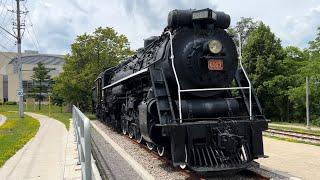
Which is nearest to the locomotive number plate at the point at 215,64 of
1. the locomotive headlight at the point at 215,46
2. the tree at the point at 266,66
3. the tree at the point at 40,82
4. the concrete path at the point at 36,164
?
the locomotive headlight at the point at 215,46

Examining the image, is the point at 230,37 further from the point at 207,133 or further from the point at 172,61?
the point at 207,133

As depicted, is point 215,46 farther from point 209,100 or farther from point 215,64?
point 209,100

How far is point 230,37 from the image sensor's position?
1087 centimetres

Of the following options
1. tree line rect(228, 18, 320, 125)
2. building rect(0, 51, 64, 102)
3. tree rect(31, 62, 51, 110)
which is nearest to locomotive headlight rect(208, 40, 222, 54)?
tree line rect(228, 18, 320, 125)

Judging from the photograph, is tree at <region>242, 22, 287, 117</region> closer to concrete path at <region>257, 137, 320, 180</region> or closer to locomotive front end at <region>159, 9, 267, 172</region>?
concrete path at <region>257, 137, 320, 180</region>

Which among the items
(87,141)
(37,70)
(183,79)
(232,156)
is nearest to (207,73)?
(183,79)

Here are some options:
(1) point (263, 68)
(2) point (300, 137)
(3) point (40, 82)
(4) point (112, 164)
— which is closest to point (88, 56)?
(1) point (263, 68)

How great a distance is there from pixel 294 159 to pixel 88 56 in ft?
114

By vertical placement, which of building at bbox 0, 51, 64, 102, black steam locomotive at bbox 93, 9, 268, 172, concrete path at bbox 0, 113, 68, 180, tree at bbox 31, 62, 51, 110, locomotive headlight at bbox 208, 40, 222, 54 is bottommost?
concrete path at bbox 0, 113, 68, 180

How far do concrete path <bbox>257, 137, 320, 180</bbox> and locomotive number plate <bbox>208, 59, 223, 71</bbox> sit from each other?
2876 millimetres

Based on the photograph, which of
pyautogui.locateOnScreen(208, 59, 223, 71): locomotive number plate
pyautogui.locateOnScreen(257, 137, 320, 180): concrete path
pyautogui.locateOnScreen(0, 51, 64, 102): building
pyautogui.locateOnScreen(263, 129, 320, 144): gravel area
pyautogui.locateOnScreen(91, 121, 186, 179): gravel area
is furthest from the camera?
pyautogui.locateOnScreen(0, 51, 64, 102): building

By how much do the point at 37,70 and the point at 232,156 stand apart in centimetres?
7361

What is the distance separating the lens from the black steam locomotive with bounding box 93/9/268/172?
9227mm

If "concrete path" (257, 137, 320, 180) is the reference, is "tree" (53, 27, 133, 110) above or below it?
above
